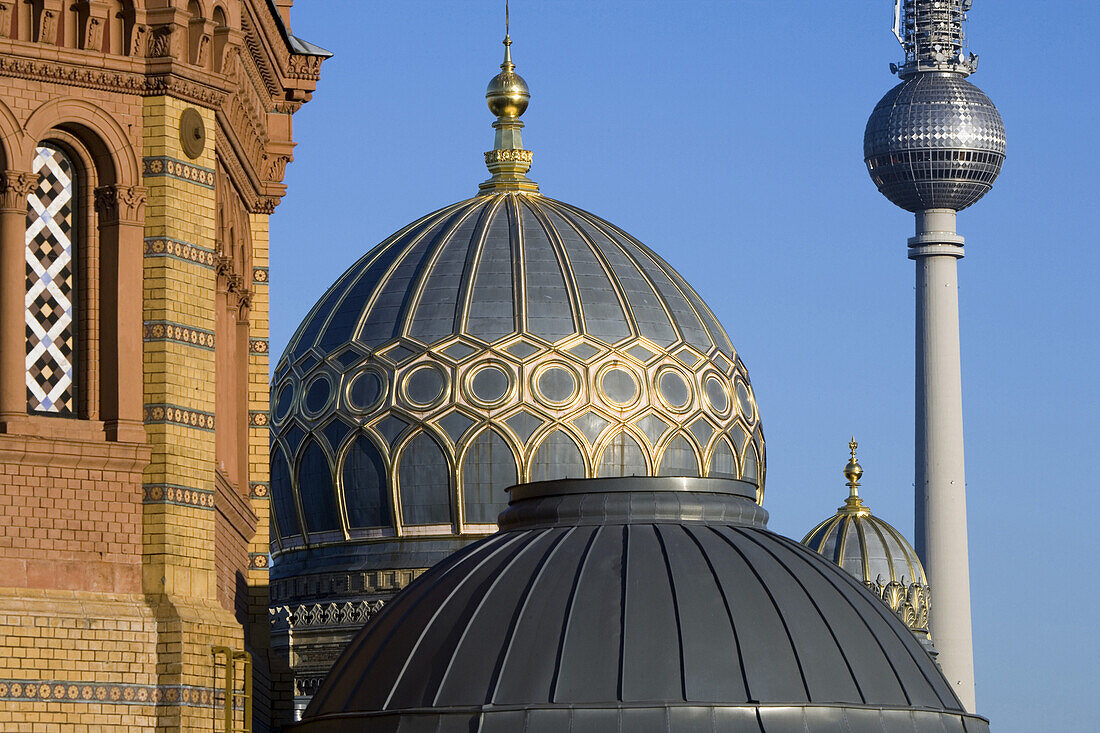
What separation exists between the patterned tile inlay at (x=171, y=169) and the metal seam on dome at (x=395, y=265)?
16973 millimetres

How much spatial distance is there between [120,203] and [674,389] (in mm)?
18169

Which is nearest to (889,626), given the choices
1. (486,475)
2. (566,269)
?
(486,475)

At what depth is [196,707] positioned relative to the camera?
23.7 metres

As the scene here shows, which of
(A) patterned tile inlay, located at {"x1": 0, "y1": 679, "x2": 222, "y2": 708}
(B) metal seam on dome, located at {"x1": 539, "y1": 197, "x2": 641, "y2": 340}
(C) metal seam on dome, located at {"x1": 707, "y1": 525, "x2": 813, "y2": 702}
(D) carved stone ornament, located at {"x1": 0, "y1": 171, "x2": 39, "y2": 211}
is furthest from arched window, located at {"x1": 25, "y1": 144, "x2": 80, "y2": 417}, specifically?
(B) metal seam on dome, located at {"x1": 539, "y1": 197, "x2": 641, "y2": 340}

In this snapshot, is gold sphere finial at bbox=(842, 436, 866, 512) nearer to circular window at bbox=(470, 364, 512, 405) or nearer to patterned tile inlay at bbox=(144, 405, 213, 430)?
circular window at bbox=(470, 364, 512, 405)

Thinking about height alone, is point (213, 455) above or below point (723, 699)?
above

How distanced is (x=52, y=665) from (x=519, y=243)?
20.7 meters

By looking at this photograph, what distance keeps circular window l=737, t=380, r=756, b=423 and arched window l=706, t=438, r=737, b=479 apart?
1.00m

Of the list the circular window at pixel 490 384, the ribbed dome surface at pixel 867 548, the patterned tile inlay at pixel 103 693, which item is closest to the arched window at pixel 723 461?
the circular window at pixel 490 384

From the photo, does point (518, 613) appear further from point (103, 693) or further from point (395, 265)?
point (395, 265)

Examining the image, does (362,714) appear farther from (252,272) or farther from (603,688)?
(252,272)

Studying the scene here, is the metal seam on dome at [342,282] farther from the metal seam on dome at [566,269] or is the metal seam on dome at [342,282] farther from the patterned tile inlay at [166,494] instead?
the patterned tile inlay at [166,494]

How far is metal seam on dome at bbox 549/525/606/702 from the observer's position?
2186 cm

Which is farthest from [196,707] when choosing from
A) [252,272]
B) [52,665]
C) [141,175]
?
[252,272]
